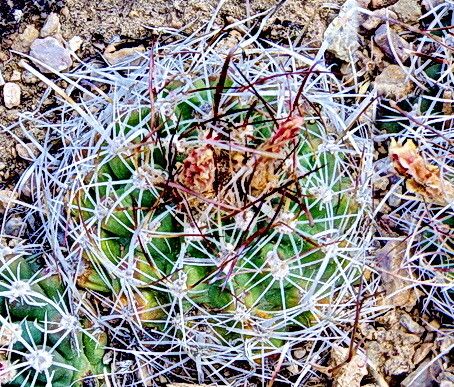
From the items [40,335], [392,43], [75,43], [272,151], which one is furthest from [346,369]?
[75,43]

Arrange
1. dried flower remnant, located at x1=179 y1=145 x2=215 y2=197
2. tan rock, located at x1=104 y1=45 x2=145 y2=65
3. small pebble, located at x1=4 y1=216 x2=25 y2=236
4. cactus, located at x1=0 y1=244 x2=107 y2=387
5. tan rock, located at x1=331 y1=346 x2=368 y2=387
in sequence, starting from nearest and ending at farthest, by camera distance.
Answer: dried flower remnant, located at x1=179 y1=145 x2=215 y2=197 → cactus, located at x1=0 y1=244 x2=107 y2=387 → tan rock, located at x1=331 y1=346 x2=368 y2=387 → small pebble, located at x1=4 y1=216 x2=25 y2=236 → tan rock, located at x1=104 y1=45 x2=145 y2=65

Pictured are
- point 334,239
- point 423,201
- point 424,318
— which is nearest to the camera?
point 334,239

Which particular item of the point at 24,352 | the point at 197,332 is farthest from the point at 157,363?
the point at 24,352

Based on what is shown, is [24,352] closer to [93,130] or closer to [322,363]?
[93,130]

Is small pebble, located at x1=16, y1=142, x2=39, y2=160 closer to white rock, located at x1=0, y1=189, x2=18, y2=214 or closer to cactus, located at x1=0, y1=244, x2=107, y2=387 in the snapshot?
white rock, located at x1=0, y1=189, x2=18, y2=214

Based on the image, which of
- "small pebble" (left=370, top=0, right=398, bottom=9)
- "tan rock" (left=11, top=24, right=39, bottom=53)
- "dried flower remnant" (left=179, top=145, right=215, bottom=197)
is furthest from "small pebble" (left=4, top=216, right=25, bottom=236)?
"small pebble" (left=370, top=0, right=398, bottom=9)

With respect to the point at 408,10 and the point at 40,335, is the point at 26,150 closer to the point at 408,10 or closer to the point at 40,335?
the point at 40,335
